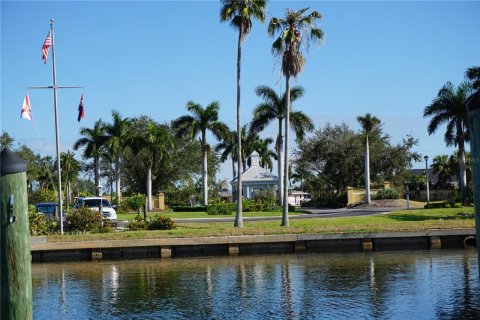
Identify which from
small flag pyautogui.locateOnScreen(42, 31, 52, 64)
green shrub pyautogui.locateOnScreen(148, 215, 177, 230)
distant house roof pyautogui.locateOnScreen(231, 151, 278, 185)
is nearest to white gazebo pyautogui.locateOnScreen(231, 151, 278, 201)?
distant house roof pyautogui.locateOnScreen(231, 151, 278, 185)

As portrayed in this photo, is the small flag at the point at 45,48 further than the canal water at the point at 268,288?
Yes

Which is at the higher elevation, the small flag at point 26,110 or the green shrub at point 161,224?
the small flag at point 26,110

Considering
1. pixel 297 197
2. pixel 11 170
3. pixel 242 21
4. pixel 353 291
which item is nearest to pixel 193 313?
pixel 353 291

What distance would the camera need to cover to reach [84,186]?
482ft

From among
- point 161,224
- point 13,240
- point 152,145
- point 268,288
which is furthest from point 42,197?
point 13,240

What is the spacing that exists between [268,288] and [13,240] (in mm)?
11231

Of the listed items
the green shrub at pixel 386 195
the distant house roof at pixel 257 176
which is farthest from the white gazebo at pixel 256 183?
the green shrub at pixel 386 195

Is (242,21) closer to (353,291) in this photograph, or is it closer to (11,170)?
(353,291)

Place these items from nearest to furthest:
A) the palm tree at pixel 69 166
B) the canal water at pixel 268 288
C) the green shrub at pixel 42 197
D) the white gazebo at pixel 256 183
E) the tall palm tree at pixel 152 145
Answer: the canal water at pixel 268 288 → the tall palm tree at pixel 152 145 → the green shrub at pixel 42 197 → the white gazebo at pixel 256 183 → the palm tree at pixel 69 166

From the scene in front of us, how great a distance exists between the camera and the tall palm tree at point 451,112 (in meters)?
47.3

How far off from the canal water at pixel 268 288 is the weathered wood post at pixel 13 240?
7103mm

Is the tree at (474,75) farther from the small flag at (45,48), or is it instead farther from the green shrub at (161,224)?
the small flag at (45,48)

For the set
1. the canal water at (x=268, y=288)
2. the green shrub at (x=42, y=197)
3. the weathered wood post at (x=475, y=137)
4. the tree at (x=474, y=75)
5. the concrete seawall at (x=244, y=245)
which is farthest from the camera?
the green shrub at (x=42, y=197)

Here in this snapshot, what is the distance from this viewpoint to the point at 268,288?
16.8 meters
